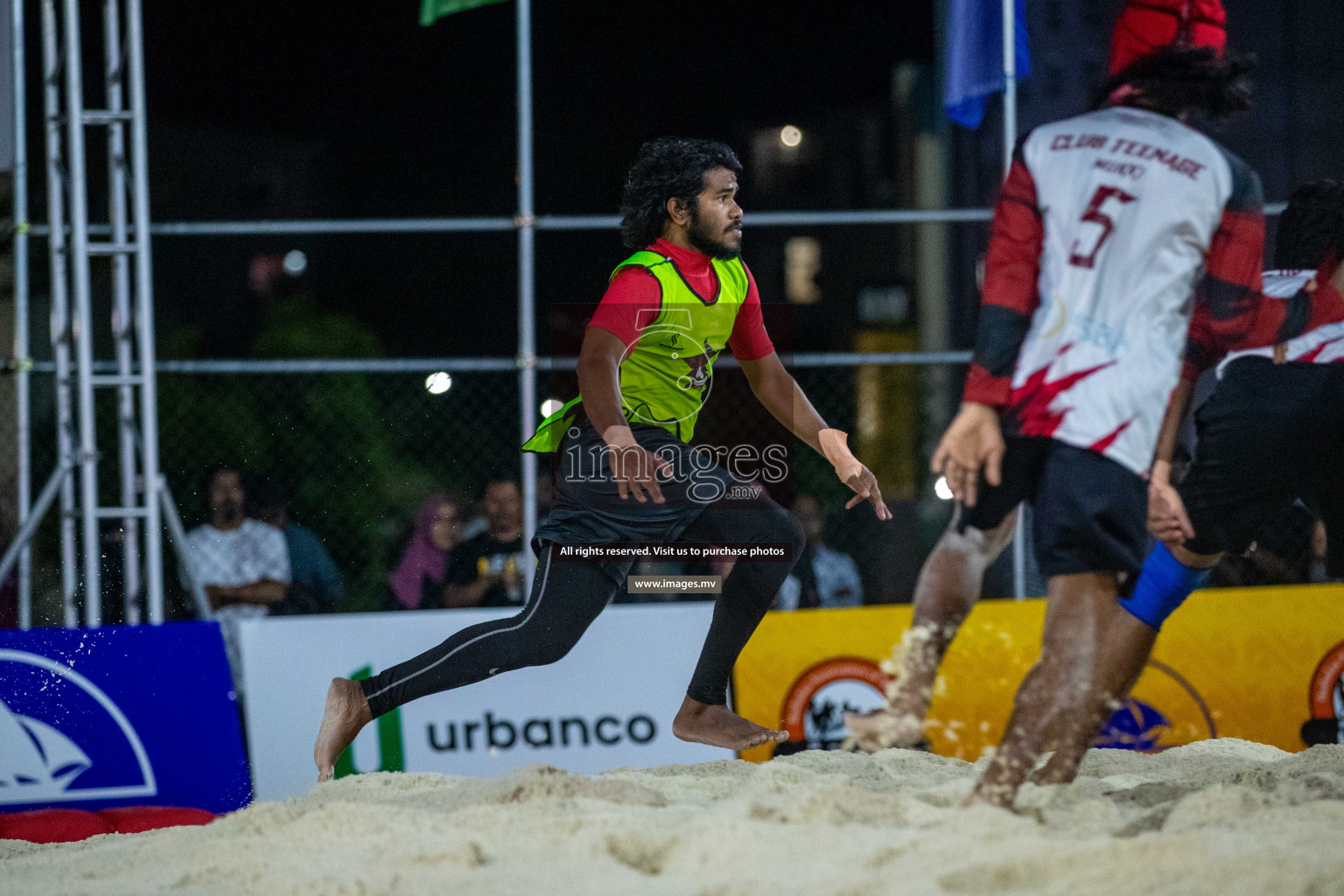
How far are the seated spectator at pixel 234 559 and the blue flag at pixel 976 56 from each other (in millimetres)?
3220

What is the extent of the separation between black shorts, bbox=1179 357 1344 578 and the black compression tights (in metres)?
1.29

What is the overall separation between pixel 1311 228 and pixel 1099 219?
1304 mm

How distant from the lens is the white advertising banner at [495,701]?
4941mm

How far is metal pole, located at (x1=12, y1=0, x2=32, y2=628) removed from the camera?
212 inches

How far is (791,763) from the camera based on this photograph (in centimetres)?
411

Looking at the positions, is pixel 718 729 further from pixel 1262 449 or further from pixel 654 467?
pixel 1262 449

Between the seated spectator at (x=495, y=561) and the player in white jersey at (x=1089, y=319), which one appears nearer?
the player in white jersey at (x=1089, y=319)

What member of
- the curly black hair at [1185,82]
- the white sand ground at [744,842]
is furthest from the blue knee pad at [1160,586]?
the curly black hair at [1185,82]

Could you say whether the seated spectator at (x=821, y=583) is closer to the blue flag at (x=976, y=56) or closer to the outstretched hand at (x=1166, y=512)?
the outstretched hand at (x=1166, y=512)

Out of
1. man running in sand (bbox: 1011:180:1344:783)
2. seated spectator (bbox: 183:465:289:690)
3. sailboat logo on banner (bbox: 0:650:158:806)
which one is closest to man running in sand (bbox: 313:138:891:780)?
man running in sand (bbox: 1011:180:1344:783)

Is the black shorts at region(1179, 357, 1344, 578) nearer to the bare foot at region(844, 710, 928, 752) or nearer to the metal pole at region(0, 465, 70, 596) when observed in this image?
the bare foot at region(844, 710, 928, 752)

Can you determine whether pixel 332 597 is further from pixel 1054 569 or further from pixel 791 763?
pixel 1054 569

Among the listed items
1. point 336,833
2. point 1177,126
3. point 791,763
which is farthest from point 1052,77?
point 336,833

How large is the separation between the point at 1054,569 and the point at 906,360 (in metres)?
2.10
